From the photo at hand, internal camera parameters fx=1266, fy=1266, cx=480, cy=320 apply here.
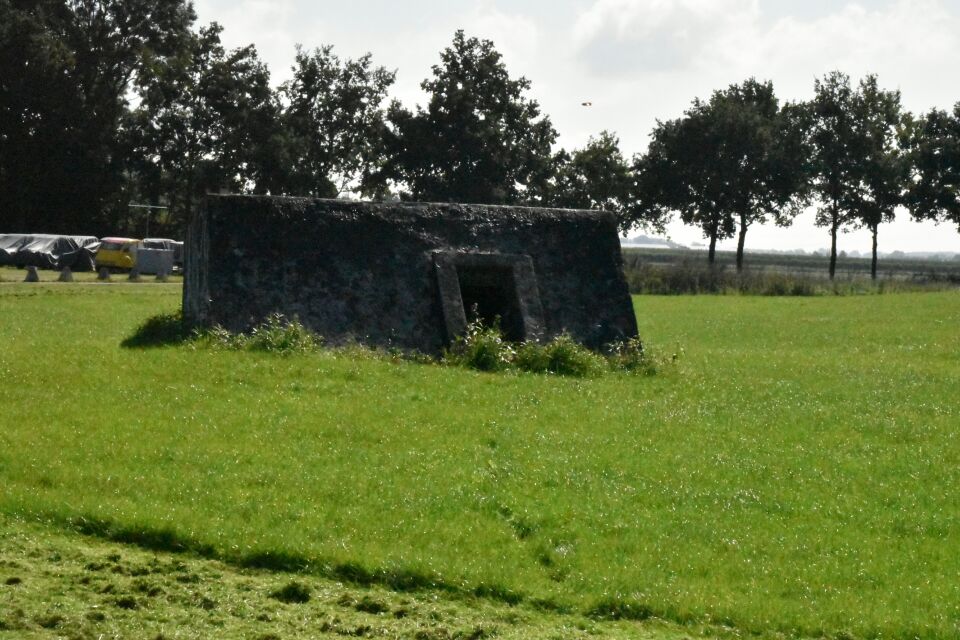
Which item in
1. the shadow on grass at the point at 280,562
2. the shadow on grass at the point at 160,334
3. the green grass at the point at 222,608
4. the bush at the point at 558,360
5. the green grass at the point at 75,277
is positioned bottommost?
the green grass at the point at 222,608

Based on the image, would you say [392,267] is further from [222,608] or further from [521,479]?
[222,608]

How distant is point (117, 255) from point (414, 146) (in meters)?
18.5

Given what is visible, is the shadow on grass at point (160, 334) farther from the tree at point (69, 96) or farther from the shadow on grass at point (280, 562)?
the tree at point (69, 96)

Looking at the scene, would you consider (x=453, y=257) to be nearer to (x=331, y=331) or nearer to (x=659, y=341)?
(x=331, y=331)

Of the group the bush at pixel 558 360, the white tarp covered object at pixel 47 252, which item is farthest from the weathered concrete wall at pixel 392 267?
the white tarp covered object at pixel 47 252

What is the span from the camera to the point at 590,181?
68.9 meters

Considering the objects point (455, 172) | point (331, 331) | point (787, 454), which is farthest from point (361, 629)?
point (455, 172)

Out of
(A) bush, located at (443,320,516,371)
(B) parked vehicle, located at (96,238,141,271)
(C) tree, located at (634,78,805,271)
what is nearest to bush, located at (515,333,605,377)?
(A) bush, located at (443,320,516,371)

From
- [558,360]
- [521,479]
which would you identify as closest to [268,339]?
[558,360]

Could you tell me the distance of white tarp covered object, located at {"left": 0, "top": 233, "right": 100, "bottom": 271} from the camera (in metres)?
51.2

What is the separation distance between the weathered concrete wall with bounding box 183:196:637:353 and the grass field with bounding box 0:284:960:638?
4.71 ft

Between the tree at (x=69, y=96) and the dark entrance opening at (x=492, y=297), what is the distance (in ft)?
151

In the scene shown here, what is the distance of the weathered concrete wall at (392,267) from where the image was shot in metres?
17.3

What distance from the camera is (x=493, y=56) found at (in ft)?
220
